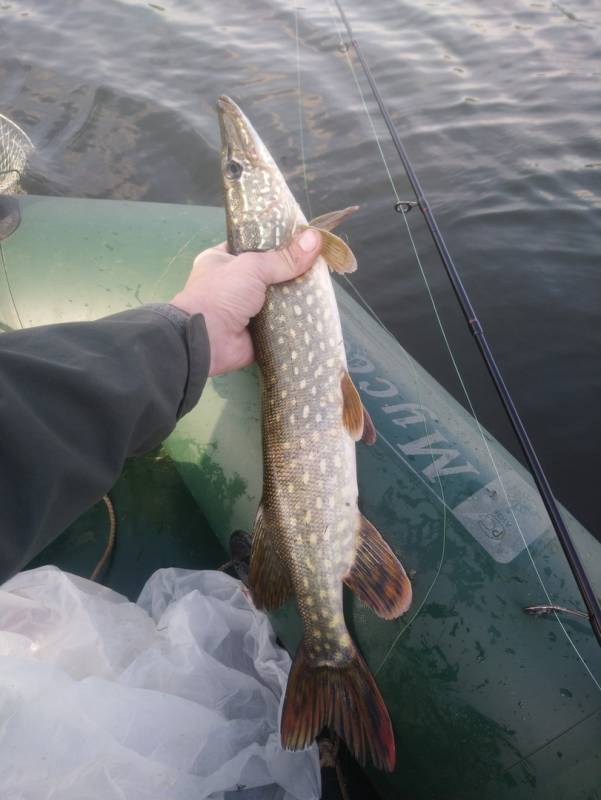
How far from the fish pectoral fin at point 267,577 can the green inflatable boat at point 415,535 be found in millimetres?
178

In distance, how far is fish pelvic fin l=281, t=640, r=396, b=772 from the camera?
1.65 m

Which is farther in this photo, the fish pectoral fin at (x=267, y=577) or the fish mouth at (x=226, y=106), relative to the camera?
the fish mouth at (x=226, y=106)

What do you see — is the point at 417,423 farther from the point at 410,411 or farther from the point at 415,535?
the point at 415,535

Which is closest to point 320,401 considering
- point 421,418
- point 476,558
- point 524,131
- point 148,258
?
point 421,418

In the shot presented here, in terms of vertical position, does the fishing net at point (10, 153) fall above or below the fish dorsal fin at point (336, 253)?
below

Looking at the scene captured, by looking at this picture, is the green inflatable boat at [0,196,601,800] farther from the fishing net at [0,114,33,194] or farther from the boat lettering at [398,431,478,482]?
the fishing net at [0,114,33,194]

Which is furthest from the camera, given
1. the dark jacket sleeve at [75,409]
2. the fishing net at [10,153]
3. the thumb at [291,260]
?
the fishing net at [10,153]

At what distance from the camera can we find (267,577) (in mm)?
1878

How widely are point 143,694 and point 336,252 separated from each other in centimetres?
148

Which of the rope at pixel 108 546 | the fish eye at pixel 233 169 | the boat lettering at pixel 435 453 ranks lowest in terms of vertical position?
the rope at pixel 108 546

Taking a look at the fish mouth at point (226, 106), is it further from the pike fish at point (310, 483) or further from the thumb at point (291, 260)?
the thumb at point (291, 260)

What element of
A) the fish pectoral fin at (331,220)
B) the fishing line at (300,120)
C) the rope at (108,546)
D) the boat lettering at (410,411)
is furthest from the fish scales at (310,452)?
the fishing line at (300,120)

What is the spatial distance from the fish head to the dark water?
1890 millimetres

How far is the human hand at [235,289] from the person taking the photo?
196 cm
